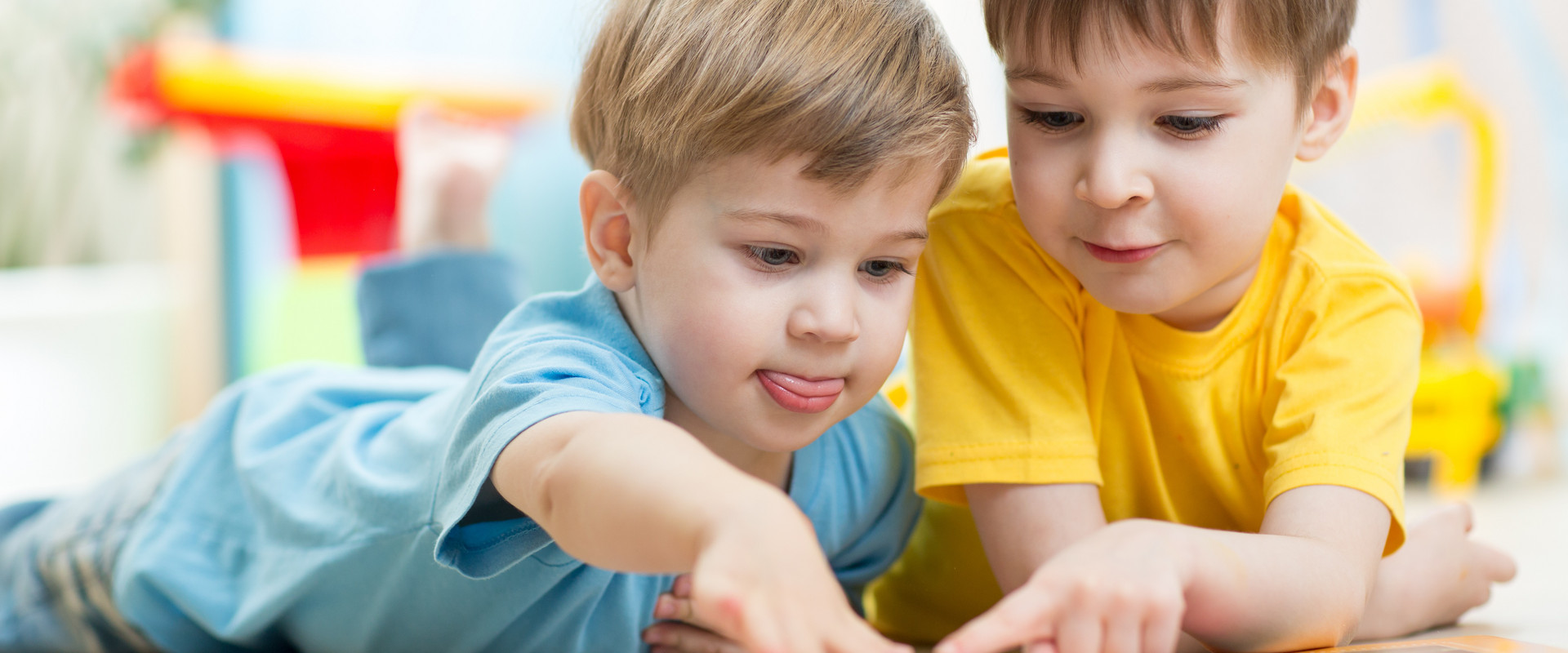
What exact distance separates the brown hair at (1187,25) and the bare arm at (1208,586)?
0.73 feet

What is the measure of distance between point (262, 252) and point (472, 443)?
223cm

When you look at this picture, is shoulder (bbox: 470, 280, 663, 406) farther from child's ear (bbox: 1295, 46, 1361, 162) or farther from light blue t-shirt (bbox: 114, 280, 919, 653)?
child's ear (bbox: 1295, 46, 1361, 162)

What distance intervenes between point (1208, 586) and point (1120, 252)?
0.67 ft

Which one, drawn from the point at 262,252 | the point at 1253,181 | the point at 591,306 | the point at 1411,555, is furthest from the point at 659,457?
the point at 262,252

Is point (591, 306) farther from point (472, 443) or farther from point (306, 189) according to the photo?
point (306, 189)

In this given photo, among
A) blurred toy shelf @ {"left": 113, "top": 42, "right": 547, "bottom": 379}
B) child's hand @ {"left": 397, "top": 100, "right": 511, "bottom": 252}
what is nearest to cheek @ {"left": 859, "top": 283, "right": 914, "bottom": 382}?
child's hand @ {"left": 397, "top": 100, "right": 511, "bottom": 252}

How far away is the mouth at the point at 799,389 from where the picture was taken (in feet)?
2.03

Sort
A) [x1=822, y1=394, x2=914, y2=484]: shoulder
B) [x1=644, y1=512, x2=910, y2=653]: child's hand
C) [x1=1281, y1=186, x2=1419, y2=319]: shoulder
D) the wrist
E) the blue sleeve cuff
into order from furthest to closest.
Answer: the blue sleeve cuff
[x1=822, y1=394, x2=914, y2=484]: shoulder
[x1=1281, y1=186, x2=1419, y2=319]: shoulder
the wrist
[x1=644, y1=512, x2=910, y2=653]: child's hand

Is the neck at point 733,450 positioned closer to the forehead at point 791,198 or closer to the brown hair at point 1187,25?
the forehead at point 791,198

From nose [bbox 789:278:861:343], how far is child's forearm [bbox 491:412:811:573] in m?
0.13

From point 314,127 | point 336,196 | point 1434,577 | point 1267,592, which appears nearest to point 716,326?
point 1267,592

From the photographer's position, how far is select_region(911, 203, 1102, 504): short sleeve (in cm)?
69

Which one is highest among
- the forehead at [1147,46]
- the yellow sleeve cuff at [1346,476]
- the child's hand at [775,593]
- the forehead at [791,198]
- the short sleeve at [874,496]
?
the forehead at [1147,46]

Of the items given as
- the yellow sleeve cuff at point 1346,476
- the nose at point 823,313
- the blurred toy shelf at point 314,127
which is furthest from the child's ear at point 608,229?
the blurred toy shelf at point 314,127
